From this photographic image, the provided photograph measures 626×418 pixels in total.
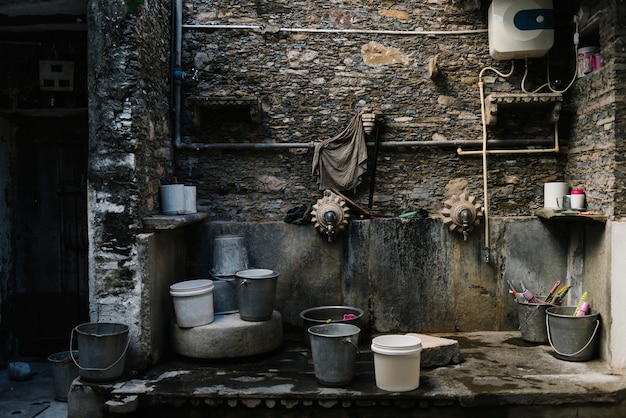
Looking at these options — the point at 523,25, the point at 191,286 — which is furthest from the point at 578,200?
the point at 191,286

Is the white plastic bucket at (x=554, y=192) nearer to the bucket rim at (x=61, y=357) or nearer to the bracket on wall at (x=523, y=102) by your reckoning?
the bracket on wall at (x=523, y=102)

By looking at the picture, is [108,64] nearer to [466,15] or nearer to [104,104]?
[104,104]

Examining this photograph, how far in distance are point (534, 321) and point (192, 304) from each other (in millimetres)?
3486

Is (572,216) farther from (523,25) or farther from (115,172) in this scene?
(115,172)

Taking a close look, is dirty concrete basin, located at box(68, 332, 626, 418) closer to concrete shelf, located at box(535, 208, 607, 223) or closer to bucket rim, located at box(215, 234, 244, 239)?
concrete shelf, located at box(535, 208, 607, 223)

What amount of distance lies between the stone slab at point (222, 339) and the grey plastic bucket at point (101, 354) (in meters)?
0.63

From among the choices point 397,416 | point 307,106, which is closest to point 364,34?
point 307,106

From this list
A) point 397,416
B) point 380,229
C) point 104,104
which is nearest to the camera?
point 397,416

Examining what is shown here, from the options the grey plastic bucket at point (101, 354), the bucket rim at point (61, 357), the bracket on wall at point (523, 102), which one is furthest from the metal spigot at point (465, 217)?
the bucket rim at point (61, 357)

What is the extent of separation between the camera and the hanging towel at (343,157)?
257 inches

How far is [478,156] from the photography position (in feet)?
21.9

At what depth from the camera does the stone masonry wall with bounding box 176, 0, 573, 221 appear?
21.9 ft

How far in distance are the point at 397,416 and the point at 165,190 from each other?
3141 mm

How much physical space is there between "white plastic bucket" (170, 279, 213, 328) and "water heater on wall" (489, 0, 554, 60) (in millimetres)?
4121
